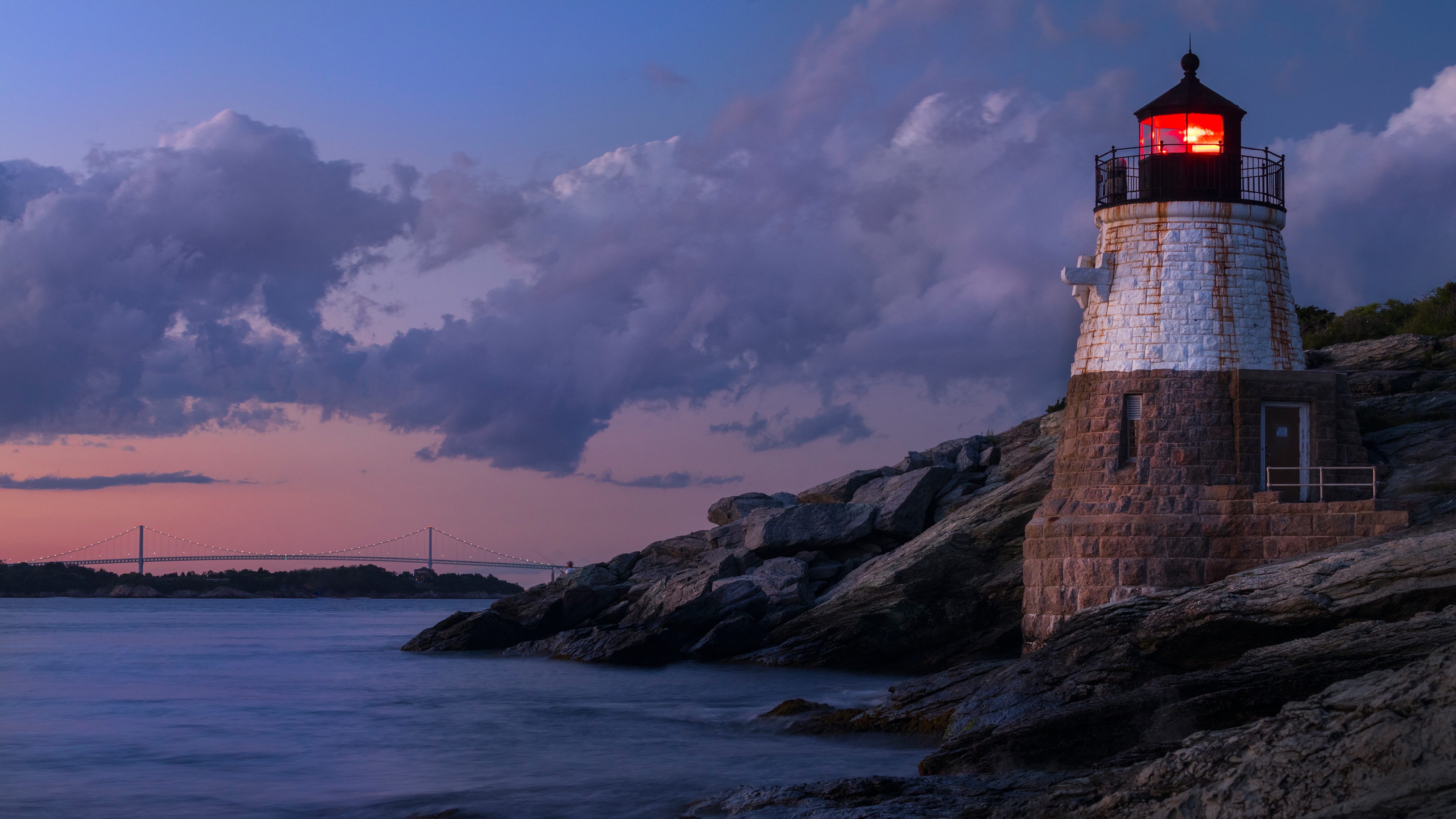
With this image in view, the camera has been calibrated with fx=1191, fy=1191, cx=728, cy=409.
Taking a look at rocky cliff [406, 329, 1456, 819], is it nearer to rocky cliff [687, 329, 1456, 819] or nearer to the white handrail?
Result: rocky cliff [687, 329, 1456, 819]

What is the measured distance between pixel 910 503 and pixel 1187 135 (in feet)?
28.1

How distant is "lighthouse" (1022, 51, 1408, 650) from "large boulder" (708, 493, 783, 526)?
37.4 feet

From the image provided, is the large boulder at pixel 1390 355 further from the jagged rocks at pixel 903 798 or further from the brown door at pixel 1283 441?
the jagged rocks at pixel 903 798

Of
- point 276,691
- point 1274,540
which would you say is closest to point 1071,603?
point 1274,540

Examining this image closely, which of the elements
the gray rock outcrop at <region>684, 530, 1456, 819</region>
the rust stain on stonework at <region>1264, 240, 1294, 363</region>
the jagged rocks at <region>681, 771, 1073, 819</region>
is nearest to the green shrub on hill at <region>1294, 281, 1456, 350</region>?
the rust stain on stonework at <region>1264, 240, 1294, 363</region>

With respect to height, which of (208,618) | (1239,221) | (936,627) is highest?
(1239,221)

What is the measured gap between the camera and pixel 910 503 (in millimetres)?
21500

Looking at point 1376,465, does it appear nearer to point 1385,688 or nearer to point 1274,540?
point 1274,540

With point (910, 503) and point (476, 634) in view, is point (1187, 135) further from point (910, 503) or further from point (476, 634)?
point (476, 634)

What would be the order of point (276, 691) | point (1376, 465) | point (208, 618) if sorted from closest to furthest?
point (1376, 465) < point (276, 691) < point (208, 618)

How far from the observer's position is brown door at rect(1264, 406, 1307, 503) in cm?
1451

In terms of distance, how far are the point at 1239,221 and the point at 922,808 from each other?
34.2ft

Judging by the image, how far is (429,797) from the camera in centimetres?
1092

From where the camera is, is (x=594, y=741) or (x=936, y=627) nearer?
(x=594, y=741)
